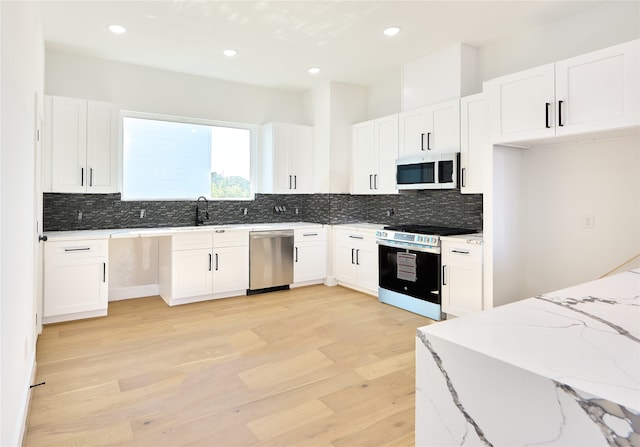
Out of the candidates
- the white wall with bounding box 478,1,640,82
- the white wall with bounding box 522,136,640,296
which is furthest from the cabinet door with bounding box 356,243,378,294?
the white wall with bounding box 478,1,640,82

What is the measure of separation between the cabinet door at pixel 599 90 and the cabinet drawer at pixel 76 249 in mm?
4367

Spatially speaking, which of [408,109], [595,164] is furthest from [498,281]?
[408,109]

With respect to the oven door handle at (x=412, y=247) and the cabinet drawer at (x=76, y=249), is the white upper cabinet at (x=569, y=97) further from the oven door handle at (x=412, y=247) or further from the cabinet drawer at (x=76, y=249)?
the cabinet drawer at (x=76, y=249)

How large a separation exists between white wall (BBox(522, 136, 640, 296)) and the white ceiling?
129 centimetres

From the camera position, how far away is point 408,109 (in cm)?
484

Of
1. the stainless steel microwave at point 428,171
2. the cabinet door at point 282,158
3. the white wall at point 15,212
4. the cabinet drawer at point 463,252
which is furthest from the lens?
the cabinet door at point 282,158

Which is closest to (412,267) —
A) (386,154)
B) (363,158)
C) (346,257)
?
(346,257)

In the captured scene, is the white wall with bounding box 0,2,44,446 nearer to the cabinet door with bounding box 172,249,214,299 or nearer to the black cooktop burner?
the cabinet door with bounding box 172,249,214,299

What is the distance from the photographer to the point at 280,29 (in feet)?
12.5

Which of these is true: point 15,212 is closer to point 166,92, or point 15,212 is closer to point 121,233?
point 121,233

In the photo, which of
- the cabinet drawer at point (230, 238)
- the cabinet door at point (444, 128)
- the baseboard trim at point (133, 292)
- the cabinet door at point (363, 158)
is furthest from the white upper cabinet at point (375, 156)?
the baseboard trim at point (133, 292)

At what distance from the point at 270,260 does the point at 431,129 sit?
259 centimetres

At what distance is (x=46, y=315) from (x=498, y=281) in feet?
14.3

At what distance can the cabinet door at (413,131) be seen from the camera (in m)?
4.50
